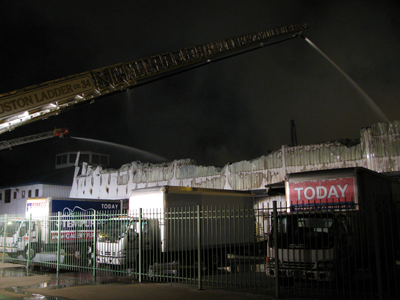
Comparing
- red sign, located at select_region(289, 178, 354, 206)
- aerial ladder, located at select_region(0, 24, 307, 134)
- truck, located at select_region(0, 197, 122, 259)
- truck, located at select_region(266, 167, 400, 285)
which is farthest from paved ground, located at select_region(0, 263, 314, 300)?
aerial ladder, located at select_region(0, 24, 307, 134)

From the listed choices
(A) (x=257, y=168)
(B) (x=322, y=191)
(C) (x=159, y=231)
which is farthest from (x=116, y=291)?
(A) (x=257, y=168)

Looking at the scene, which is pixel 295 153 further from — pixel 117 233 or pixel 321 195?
pixel 117 233

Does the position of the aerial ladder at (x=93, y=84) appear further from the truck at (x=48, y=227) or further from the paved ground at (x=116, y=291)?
the paved ground at (x=116, y=291)

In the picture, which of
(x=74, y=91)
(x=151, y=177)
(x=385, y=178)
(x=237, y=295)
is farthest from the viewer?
(x=151, y=177)

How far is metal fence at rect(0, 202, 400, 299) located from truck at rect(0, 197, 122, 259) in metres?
0.12

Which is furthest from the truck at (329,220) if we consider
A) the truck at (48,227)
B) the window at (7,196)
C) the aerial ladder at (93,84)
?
the window at (7,196)

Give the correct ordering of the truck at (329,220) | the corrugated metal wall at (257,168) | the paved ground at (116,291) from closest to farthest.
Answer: the paved ground at (116,291)
the truck at (329,220)
the corrugated metal wall at (257,168)

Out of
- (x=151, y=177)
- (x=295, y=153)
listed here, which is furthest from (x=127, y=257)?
(x=151, y=177)

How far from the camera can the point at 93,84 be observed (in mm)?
17484

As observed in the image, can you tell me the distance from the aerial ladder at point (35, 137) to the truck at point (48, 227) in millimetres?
33071

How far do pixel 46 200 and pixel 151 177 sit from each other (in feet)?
32.6

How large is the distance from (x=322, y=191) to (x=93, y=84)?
11796mm

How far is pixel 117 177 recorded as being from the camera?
107ft

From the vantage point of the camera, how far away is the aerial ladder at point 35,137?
173 feet
